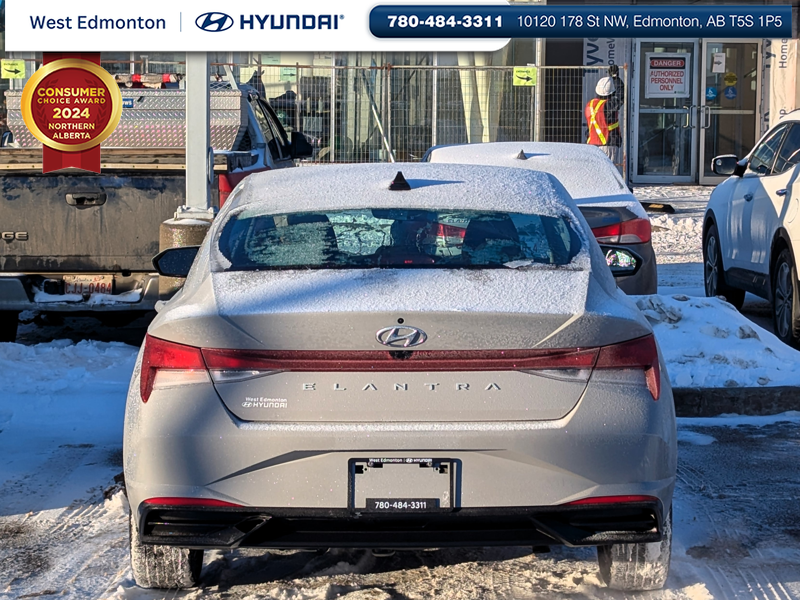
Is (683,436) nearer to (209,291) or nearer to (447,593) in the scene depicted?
(447,593)

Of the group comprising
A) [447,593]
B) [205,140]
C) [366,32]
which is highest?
[366,32]

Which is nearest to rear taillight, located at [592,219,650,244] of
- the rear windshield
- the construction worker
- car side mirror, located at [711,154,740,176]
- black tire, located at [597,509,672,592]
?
car side mirror, located at [711,154,740,176]

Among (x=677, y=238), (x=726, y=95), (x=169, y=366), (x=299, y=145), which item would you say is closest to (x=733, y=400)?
(x=169, y=366)

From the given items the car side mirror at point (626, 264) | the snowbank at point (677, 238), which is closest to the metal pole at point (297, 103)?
the snowbank at point (677, 238)

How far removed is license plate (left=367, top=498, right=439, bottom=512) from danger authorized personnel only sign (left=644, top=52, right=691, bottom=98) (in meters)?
20.5

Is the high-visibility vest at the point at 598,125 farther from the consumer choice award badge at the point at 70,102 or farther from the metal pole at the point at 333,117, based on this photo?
the consumer choice award badge at the point at 70,102

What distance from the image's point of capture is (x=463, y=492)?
3.60 m

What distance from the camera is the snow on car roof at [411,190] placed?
4641mm

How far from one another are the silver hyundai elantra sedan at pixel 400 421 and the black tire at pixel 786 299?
5311mm

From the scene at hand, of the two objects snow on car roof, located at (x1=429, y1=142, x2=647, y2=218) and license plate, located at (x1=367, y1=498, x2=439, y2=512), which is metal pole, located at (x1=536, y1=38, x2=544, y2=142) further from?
license plate, located at (x1=367, y1=498, x2=439, y2=512)

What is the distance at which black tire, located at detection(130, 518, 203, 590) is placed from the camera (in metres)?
4.03

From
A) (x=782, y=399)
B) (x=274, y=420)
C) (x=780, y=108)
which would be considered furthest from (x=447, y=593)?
(x=780, y=108)

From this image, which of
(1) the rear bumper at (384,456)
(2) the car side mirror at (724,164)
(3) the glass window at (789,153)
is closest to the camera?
(1) the rear bumper at (384,456)

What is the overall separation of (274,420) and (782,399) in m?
4.38
